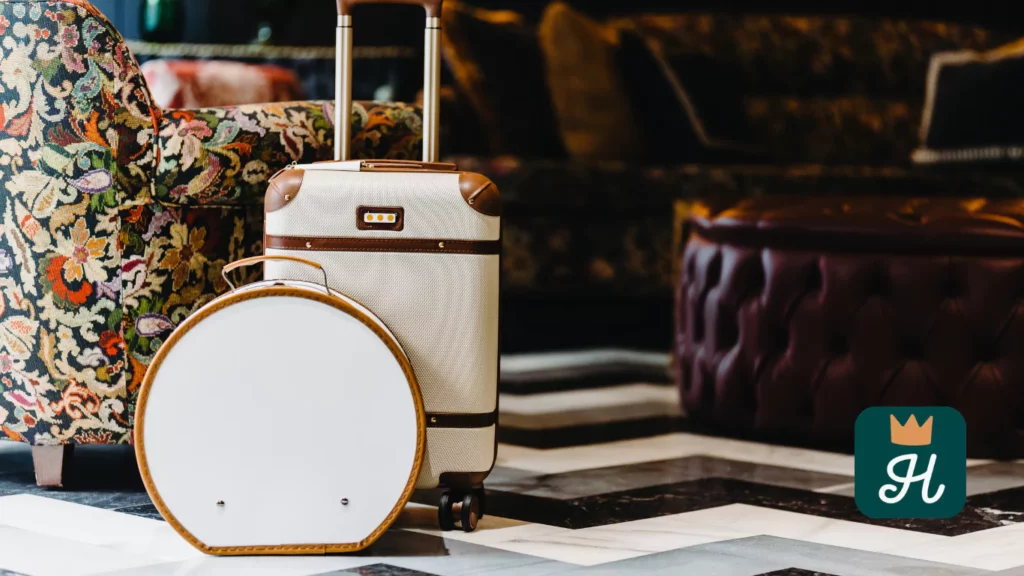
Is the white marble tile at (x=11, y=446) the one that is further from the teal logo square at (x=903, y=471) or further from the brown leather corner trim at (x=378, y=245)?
the teal logo square at (x=903, y=471)

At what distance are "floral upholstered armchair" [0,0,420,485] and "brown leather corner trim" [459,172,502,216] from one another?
0.40 m

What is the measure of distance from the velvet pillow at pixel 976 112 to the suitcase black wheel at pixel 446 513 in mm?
2669

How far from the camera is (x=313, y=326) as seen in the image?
1.62 meters

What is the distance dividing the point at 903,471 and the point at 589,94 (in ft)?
8.10

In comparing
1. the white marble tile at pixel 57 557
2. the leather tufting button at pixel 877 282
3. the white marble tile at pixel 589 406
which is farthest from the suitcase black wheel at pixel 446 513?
the leather tufting button at pixel 877 282

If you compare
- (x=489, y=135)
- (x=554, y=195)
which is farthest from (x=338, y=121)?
(x=489, y=135)

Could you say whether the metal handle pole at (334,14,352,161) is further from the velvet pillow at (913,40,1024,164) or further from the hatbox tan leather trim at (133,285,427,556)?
the velvet pillow at (913,40,1024,164)

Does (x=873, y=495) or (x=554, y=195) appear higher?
(x=554, y=195)

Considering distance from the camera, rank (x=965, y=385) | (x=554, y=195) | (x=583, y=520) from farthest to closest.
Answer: (x=554, y=195) < (x=965, y=385) < (x=583, y=520)

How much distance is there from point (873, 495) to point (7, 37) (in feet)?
4.67

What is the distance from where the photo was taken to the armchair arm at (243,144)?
1.94 m

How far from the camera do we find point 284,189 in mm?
1709

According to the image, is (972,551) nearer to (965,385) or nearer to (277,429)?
(965,385)

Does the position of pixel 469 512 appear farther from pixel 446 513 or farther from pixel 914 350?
pixel 914 350
